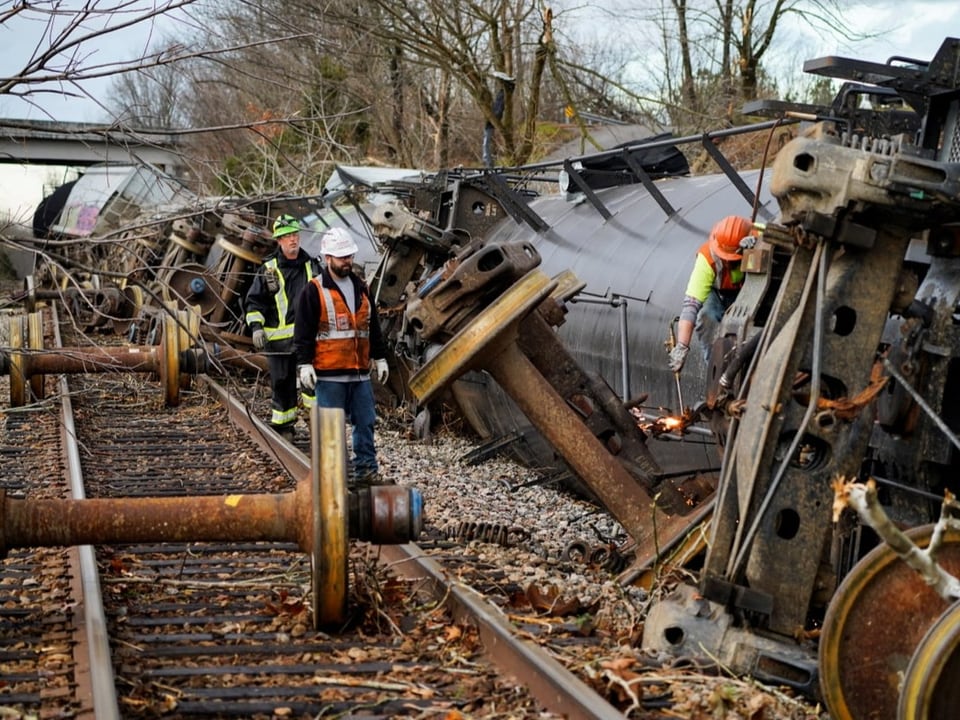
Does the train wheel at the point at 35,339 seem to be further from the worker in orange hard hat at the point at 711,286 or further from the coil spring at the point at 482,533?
the worker in orange hard hat at the point at 711,286

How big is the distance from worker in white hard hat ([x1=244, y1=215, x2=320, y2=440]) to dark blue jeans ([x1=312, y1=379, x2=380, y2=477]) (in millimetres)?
2221

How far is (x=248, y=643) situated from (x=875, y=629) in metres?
2.59

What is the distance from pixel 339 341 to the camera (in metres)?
8.66

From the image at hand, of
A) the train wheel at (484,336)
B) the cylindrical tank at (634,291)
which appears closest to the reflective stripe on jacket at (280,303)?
the cylindrical tank at (634,291)

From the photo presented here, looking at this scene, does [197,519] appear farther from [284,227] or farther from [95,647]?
[284,227]

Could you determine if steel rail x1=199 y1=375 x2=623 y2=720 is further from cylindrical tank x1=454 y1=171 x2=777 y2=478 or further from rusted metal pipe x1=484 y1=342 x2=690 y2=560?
cylindrical tank x1=454 y1=171 x2=777 y2=478

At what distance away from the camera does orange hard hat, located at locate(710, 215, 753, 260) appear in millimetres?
7594

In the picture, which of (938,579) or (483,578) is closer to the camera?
(938,579)

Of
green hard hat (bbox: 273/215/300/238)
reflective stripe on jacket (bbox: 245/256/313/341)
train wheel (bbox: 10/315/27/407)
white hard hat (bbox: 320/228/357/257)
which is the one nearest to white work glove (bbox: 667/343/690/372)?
white hard hat (bbox: 320/228/357/257)

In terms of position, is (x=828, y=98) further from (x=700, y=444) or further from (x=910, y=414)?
(x=910, y=414)

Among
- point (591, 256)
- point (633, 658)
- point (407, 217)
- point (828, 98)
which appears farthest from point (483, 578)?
point (828, 98)

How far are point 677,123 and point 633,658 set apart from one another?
78.3ft

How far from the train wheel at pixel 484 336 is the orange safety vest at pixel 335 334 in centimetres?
144

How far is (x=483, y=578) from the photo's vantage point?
21.1 ft
